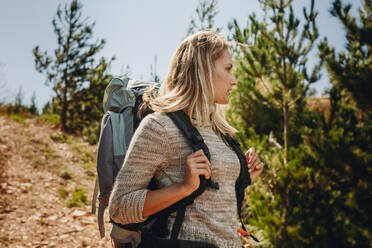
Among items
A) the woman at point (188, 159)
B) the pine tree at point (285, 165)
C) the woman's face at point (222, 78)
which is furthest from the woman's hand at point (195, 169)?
the pine tree at point (285, 165)

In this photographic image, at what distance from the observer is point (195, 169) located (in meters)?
1.05

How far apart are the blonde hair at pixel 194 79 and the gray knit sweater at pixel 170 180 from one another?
126mm

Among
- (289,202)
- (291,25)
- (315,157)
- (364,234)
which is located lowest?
(364,234)

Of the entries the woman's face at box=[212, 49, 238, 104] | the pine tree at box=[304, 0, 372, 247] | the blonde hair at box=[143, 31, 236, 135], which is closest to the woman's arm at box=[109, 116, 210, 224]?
the blonde hair at box=[143, 31, 236, 135]

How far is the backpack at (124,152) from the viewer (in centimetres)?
111

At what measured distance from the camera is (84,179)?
6586mm

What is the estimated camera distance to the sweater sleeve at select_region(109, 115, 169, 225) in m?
1.08

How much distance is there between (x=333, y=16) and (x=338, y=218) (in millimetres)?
3742

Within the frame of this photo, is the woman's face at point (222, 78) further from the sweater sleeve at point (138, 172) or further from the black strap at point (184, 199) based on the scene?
the sweater sleeve at point (138, 172)

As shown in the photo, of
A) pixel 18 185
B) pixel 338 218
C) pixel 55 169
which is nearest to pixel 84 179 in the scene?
pixel 55 169

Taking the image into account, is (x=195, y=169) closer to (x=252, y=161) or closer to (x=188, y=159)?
(x=188, y=159)

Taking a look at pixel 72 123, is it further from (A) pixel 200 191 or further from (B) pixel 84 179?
(A) pixel 200 191

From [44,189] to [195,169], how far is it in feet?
17.6

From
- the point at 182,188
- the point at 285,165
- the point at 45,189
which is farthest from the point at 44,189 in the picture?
the point at 182,188
